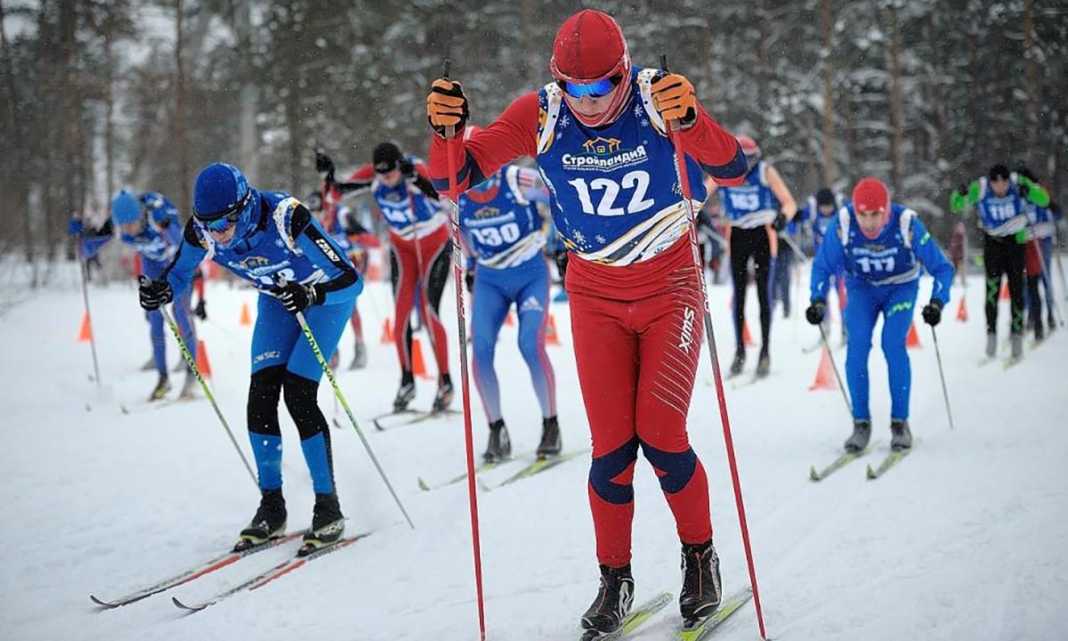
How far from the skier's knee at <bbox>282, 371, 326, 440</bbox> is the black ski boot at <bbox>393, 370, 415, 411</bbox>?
3.27 m

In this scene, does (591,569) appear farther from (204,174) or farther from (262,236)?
(204,174)

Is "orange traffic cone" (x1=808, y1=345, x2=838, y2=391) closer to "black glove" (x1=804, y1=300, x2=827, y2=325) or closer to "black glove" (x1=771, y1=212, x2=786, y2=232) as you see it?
"black glove" (x1=771, y1=212, x2=786, y2=232)

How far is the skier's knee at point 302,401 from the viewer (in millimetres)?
4559

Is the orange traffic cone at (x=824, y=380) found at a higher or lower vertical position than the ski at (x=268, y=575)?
higher

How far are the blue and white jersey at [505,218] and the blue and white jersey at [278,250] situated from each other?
1558 mm

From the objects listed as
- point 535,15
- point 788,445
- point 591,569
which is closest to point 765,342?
point 788,445

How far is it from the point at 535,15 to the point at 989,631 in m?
24.9

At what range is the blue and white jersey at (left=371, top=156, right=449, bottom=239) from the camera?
306 inches

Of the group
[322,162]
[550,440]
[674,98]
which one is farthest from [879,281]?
[322,162]

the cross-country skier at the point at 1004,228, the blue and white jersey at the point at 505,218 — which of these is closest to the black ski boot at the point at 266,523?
the blue and white jersey at the point at 505,218

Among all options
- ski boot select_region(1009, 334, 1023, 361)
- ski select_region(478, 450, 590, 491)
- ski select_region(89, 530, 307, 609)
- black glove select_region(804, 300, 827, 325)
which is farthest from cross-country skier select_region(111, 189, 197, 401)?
ski boot select_region(1009, 334, 1023, 361)

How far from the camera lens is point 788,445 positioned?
20.3ft

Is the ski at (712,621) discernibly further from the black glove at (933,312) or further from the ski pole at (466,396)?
the black glove at (933,312)

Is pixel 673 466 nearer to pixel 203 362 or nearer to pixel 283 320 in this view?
pixel 283 320
